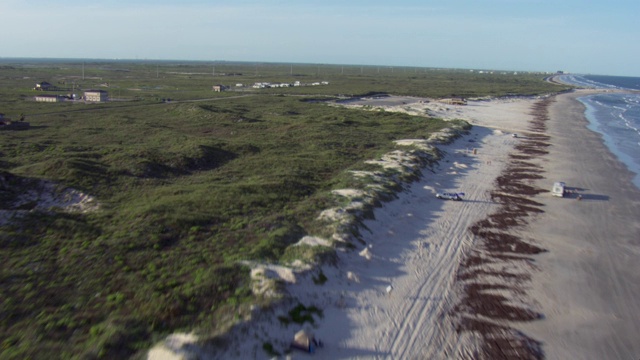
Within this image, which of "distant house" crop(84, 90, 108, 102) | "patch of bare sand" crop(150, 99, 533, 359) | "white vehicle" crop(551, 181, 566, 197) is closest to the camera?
"patch of bare sand" crop(150, 99, 533, 359)

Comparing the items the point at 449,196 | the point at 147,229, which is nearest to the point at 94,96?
the point at 147,229

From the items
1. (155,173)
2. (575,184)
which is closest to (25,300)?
(155,173)

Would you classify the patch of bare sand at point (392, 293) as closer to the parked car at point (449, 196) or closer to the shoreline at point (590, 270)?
the parked car at point (449, 196)

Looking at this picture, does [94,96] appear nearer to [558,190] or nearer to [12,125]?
[12,125]

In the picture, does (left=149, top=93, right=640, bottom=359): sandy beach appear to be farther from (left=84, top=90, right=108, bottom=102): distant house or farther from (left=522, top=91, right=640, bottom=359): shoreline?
(left=84, top=90, right=108, bottom=102): distant house

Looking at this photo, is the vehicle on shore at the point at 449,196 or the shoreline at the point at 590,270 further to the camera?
the vehicle on shore at the point at 449,196

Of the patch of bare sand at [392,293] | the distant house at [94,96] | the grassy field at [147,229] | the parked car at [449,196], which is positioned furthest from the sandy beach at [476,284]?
the distant house at [94,96]

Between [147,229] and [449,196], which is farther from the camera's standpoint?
[449,196]

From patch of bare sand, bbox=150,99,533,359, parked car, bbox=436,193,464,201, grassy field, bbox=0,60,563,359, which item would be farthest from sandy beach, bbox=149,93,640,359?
grassy field, bbox=0,60,563,359
